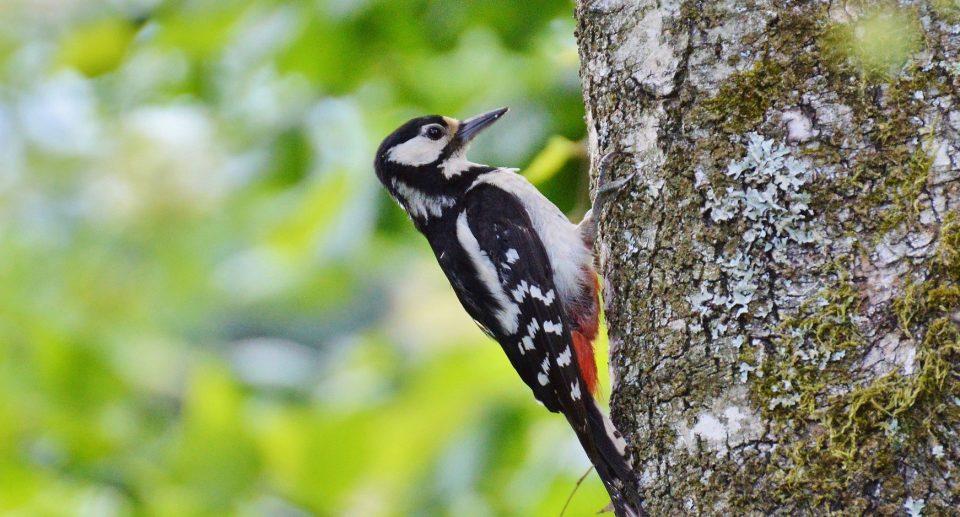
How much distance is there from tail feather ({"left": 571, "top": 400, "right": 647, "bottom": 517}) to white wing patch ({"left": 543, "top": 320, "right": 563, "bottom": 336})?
0.49m

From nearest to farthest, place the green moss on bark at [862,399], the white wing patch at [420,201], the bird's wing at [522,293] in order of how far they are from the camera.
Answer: the green moss on bark at [862,399], the bird's wing at [522,293], the white wing patch at [420,201]

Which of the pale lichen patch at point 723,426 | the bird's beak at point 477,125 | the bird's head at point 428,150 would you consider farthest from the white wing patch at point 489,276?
the pale lichen patch at point 723,426

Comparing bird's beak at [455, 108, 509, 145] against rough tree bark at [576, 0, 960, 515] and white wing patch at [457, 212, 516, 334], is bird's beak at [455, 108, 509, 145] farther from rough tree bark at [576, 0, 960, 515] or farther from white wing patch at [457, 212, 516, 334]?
rough tree bark at [576, 0, 960, 515]

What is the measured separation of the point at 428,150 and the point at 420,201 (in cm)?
19

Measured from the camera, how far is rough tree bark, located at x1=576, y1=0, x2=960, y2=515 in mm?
1855

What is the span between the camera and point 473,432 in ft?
13.2

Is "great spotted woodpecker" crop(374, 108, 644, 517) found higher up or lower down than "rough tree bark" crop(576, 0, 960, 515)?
higher up

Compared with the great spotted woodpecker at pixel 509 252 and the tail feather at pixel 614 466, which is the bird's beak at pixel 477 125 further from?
the tail feather at pixel 614 466

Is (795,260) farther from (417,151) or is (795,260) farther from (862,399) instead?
(417,151)

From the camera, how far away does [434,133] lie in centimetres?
359

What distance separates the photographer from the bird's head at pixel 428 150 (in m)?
3.54

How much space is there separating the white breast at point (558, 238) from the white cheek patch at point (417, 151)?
1.12ft

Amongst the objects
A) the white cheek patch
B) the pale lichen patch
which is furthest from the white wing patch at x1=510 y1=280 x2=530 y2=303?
the pale lichen patch

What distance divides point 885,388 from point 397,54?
2.83 m
